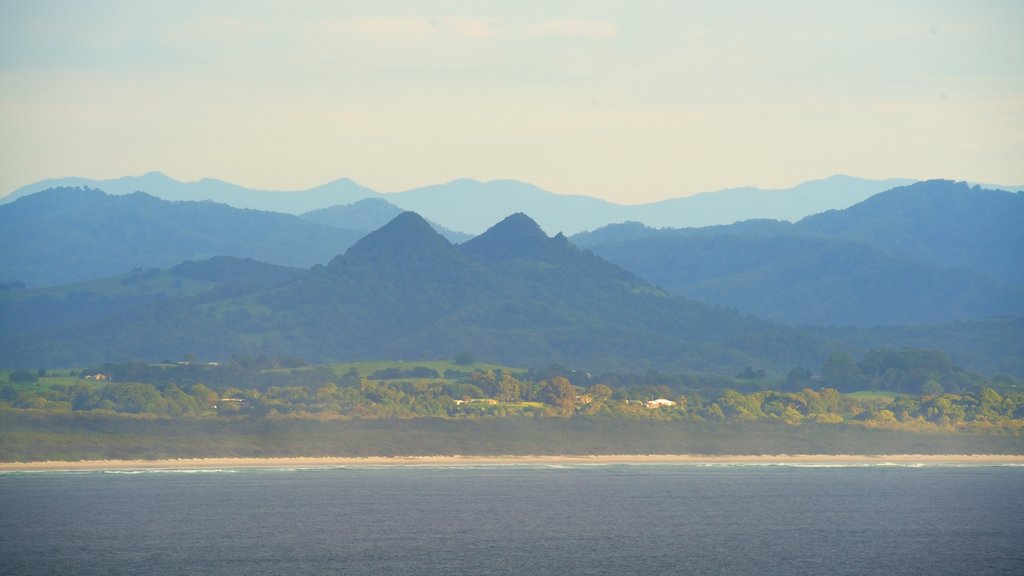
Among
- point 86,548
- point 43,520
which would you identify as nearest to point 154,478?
point 43,520

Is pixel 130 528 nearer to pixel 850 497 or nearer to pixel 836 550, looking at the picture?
pixel 836 550

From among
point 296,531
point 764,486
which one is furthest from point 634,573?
point 764,486

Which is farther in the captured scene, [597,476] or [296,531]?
[597,476]

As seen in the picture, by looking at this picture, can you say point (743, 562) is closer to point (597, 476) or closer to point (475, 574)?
point (475, 574)

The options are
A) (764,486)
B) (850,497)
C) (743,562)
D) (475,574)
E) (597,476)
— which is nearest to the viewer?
(475,574)

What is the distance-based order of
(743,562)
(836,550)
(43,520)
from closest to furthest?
1. (743,562)
2. (836,550)
3. (43,520)

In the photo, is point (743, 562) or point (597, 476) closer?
point (743, 562)
